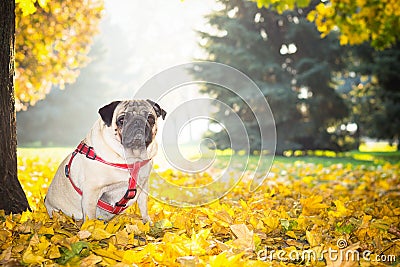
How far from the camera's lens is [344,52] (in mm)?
18953

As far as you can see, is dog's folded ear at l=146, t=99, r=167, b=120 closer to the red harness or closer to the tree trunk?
the red harness

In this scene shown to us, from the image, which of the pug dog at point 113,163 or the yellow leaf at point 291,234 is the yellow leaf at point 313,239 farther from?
the pug dog at point 113,163

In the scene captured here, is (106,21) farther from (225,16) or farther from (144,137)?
(144,137)

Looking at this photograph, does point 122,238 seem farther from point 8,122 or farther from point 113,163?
point 8,122

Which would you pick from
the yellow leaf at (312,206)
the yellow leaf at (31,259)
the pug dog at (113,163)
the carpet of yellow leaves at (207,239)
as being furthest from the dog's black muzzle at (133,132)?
the yellow leaf at (312,206)

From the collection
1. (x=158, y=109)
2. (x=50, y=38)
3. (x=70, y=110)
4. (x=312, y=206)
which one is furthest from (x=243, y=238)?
(x=70, y=110)

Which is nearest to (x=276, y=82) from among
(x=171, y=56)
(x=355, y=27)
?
(x=355, y=27)

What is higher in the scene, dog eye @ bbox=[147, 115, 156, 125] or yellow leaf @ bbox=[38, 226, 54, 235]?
dog eye @ bbox=[147, 115, 156, 125]

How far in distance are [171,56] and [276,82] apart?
96.0ft

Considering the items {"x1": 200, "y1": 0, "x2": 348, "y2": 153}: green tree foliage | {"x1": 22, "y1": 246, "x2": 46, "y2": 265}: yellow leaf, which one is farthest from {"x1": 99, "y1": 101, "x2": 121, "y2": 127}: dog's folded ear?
{"x1": 200, "y1": 0, "x2": 348, "y2": 153}: green tree foliage

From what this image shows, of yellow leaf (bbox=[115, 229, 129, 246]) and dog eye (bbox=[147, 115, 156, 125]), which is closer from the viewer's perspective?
yellow leaf (bbox=[115, 229, 129, 246])

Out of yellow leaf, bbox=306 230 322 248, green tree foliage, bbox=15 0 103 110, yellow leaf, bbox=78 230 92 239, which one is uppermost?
green tree foliage, bbox=15 0 103 110

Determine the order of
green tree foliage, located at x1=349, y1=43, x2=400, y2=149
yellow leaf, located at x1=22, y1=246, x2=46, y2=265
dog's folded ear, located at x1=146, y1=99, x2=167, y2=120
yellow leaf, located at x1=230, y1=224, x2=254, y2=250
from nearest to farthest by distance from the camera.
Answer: yellow leaf, located at x1=22, y1=246, x2=46, y2=265, yellow leaf, located at x1=230, y1=224, x2=254, y2=250, dog's folded ear, located at x1=146, y1=99, x2=167, y2=120, green tree foliage, located at x1=349, y1=43, x2=400, y2=149

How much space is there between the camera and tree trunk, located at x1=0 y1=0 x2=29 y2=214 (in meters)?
3.74
